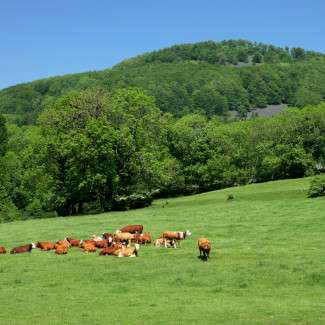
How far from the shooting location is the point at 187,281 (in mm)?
21734

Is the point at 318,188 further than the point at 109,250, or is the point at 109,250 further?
the point at 318,188

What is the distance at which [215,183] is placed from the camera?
285 feet

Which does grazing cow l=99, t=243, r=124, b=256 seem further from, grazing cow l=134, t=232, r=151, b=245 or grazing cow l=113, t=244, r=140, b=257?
grazing cow l=134, t=232, r=151, b=245

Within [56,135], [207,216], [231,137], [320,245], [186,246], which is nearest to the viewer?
[320,245]

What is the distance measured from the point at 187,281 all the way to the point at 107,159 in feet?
123

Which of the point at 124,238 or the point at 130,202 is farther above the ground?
the point at 130,202

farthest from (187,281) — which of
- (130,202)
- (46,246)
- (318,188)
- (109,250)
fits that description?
(130,202)

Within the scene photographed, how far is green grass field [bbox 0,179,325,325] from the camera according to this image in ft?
55.4

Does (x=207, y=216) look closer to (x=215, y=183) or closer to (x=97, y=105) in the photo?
(x=97, y=105)

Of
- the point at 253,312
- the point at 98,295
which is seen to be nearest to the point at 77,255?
the point at 98,295

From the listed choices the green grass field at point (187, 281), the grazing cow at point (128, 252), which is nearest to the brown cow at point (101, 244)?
the green grass field at point (187, 281)

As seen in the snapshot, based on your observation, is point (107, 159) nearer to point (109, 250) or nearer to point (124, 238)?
point (124, 238)

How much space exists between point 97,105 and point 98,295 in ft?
143

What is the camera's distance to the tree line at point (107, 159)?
58.5m
